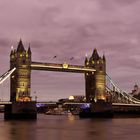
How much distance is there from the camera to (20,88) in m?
100

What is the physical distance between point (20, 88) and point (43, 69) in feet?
19.0

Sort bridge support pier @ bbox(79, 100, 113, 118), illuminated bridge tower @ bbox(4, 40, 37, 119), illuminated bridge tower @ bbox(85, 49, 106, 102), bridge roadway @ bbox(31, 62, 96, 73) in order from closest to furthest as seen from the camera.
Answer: illuminated bridge tower @ bbox(4, 40, 37, 119) < bridge roadway @ bbox(31, 62, 96, 73) < bridge support pier @ bbox(79, 100, 113, 118) < illuminated bridge tower @ bbox(85, 49, 106, 102)

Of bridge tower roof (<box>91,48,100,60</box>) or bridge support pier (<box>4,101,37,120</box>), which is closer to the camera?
bridge support pier (<box>4,101,37,120</box>)

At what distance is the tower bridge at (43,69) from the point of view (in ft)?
309

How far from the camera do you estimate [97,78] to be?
113 m

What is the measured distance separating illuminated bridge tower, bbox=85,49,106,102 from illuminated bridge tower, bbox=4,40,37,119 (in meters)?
17.0

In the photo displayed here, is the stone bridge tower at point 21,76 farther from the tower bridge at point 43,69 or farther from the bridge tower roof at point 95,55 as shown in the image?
the bridge tower roof at point 95,55

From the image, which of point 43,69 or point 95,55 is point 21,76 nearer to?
point 43,69

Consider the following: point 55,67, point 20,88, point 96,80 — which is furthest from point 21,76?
point 96,80

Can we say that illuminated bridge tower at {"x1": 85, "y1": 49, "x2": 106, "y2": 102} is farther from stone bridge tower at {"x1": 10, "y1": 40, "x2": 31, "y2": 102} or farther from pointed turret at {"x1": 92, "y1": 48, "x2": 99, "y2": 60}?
stone bridge tower at {"x1": 10, "y1": 40, "x2": 31, "y2": 102}

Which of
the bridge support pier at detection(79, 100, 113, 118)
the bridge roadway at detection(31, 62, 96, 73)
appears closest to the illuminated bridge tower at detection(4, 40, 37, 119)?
the bridge roadway at detection(31, 62, 96, 73)

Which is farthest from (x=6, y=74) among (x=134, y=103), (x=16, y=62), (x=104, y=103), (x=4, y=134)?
(x=4, y=134)

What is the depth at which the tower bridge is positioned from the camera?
9425 cm

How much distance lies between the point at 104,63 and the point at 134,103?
11.1 meters
